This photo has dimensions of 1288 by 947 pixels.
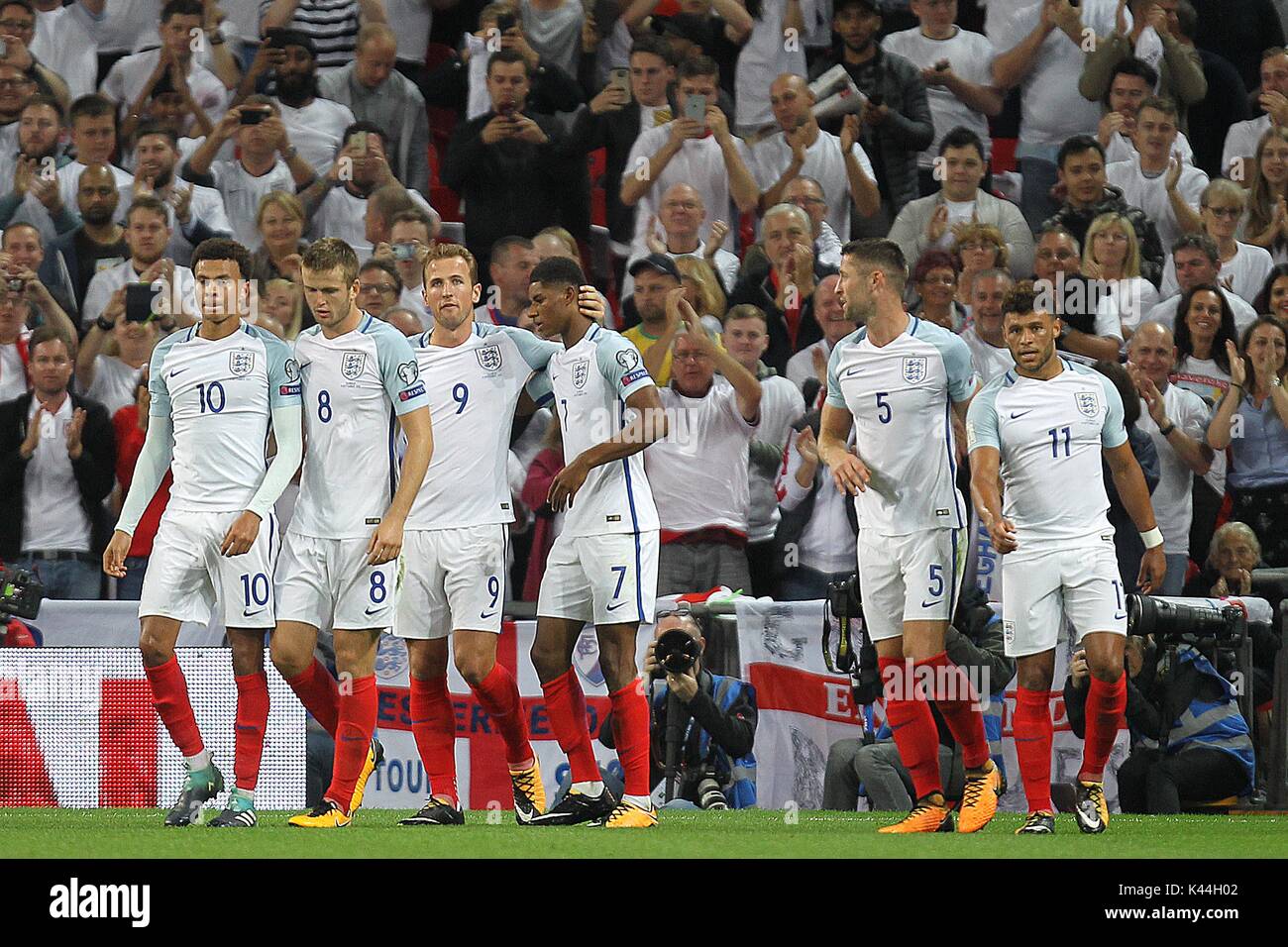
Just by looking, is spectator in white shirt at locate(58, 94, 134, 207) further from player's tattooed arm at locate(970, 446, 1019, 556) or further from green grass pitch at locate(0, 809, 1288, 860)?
player's tattooed arm at locate(970, 446, 1019, 556)

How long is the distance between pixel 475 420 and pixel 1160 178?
21.4 feet

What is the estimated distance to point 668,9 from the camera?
496 inches

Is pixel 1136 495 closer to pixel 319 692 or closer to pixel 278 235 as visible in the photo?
pixel 319 692

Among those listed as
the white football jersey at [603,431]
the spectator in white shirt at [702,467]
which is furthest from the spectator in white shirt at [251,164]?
the white football jersey at [603,431]

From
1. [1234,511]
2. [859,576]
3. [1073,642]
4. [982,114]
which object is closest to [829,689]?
[1073,642]

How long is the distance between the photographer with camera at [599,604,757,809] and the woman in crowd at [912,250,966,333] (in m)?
3.05

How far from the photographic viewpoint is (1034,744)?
22.4 feet

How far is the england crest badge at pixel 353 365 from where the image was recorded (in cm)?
712

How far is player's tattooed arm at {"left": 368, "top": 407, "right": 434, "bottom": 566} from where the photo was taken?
265 inches

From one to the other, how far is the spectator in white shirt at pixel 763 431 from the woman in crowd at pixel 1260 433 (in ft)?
8.80

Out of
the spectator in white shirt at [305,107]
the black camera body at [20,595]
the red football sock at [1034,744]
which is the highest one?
the spectator in white shirt at [305,107]

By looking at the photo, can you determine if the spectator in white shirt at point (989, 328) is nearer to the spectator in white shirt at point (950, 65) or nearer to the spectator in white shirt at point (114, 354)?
the spectator in white shirt at point (950, 65)
